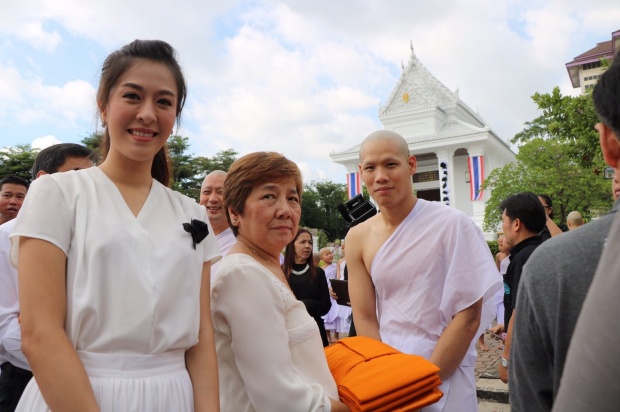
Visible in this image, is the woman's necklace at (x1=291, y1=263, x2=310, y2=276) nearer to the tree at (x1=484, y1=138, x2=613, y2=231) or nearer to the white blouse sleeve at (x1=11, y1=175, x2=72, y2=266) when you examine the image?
the white blouse sleeve at (x1=11, y1=175, x2=72, y2=266)

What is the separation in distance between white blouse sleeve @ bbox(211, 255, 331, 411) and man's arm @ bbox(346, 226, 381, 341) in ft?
3.58

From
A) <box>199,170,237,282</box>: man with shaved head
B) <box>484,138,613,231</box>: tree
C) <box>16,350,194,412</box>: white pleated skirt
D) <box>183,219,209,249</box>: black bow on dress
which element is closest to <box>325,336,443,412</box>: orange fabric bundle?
<box>16,350,194,412</box>: white pleated skirt

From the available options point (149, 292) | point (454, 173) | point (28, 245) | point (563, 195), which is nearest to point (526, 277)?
point (149, 292)

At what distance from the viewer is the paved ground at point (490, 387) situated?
534 centimetres

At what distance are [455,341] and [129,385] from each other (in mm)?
1629

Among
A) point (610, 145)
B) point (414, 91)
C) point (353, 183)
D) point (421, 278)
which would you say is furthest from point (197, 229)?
point (414, 91)

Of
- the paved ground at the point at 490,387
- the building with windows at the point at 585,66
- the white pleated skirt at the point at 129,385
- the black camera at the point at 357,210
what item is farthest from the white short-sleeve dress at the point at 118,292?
the building with windows at the point at 585,66

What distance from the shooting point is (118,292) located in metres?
1.43

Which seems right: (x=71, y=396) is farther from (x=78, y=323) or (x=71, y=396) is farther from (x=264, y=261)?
(x=264, y=261)

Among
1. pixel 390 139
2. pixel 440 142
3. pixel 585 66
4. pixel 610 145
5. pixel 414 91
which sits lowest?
pixel 610 145

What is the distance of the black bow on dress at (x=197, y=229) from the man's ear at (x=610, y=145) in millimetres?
1207

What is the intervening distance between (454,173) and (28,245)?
38909 mm

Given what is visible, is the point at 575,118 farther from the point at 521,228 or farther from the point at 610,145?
the point at 610,145

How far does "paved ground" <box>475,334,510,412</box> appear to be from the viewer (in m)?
5.34
